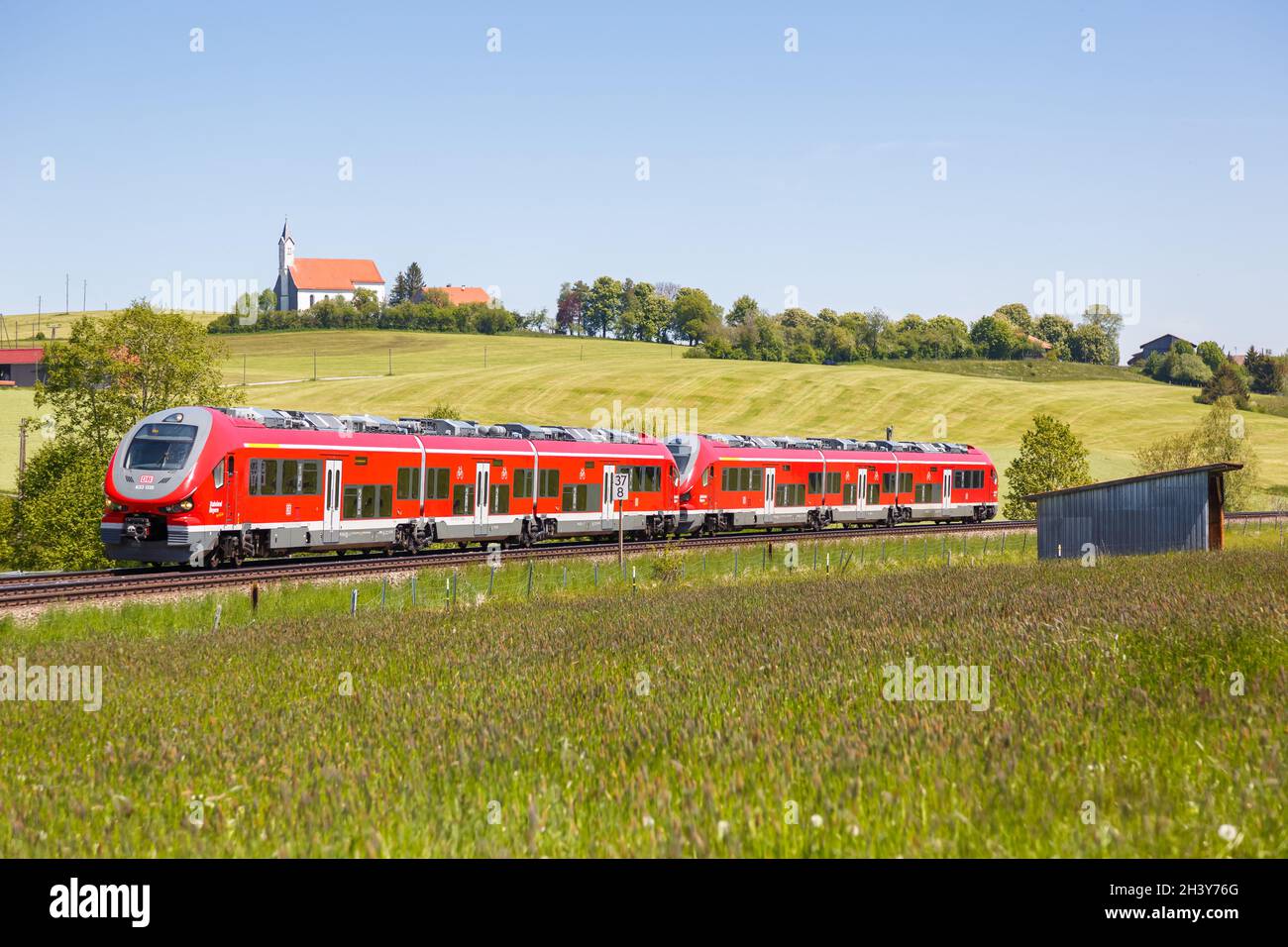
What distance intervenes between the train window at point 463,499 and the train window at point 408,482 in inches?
54.7

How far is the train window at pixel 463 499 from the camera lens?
33.8 metres

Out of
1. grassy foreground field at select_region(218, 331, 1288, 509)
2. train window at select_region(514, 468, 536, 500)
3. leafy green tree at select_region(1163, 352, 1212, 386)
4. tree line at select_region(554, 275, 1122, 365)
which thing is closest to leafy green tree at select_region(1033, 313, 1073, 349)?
tree line at select_region(554, 275, 1122, 365)

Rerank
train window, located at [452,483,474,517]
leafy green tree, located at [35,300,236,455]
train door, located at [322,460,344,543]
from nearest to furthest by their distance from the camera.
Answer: train door, located at [322,460,344,543] < train window, located at [452,483,474,517] < leafy green tree, located at [35,300,236,455]

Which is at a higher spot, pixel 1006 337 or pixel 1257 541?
pixel 1006 337

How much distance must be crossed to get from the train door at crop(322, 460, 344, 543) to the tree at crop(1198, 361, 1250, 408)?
9844 cm

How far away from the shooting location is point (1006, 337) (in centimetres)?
16500

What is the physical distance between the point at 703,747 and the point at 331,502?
24.1 m

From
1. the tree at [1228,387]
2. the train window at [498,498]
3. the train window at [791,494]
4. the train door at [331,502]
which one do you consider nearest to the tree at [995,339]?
the tree at [1228,387]

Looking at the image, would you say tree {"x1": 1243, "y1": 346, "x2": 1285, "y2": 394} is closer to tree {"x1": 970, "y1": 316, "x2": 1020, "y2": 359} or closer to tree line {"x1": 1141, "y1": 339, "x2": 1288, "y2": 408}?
tree line {"x1": 1141, "y1": 339, "x2": 1288, "y2": 408}

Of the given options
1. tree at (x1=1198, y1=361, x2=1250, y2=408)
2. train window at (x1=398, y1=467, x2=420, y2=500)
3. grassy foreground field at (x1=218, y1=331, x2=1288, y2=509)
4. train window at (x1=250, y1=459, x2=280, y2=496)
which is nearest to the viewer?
train window at (x1=250, y1=459, x2=280, y2=496)

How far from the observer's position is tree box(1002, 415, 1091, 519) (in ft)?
202
